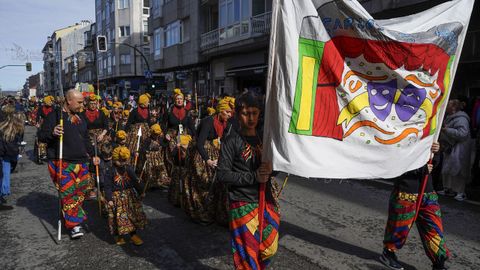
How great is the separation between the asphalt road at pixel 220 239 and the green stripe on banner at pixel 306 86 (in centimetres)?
196

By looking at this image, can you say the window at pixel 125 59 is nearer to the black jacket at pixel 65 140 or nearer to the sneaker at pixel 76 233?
the black jacket at pixel 65 140

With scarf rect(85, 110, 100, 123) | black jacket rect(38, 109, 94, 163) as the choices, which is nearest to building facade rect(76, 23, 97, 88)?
scarf rect(85, 110, 100, 123)

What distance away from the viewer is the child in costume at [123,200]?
16.1ft

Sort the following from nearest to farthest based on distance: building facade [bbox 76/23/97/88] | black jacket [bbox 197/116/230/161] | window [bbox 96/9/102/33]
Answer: black jacket [bbox 197/116/230/161]
window [bbox 96/9/102/33]
building facade [bbox 76/23/97/88]

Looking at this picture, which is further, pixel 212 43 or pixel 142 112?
pixel 212 43

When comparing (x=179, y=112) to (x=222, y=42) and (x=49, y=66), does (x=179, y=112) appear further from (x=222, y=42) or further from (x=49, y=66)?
(x=49, y=66)

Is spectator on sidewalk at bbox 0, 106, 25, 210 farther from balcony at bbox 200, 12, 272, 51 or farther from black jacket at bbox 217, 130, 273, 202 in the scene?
balcony at bbox 200, 12, 272, 51

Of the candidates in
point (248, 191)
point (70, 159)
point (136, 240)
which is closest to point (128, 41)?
point (70, 159)

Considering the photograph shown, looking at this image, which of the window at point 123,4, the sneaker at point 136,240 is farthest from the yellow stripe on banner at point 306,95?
the window at point 123,4

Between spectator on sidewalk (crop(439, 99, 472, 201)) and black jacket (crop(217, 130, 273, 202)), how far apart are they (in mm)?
5298

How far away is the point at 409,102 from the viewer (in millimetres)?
3463

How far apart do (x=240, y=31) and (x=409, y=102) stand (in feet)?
59.0

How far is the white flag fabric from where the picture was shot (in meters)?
2.91

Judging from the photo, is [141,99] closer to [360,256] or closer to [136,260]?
[136,260]
